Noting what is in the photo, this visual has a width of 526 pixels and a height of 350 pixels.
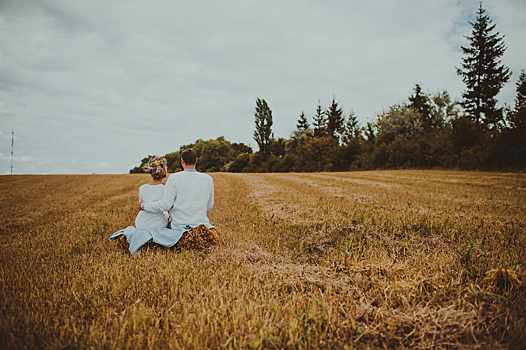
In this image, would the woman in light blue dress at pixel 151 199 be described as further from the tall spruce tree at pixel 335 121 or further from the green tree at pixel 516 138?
the tall spruce tree at pixel 335 121

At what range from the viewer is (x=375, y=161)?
34344 mm

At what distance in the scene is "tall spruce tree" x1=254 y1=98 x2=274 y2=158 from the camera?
57.9 m

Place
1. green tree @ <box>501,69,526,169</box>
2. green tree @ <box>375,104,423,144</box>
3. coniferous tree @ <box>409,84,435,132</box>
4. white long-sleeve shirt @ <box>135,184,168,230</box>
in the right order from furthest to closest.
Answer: coniferous tree @ <box>409,84,435,132</box> → green tree @ <box>375,104,423,144</box> → green tree @ <box>501,69,526,169</box> → white long-sleeve shirt @ <box>135,184,168,230</box>

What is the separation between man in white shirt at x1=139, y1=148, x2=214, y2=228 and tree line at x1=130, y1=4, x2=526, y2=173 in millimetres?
25934

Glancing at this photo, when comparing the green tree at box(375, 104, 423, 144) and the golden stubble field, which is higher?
the green tree at box(375, 104, 423, 144)

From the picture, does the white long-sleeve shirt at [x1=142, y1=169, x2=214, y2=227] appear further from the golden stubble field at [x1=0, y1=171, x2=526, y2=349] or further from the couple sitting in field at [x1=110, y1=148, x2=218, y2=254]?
the golden stubble field at [x1=0, y1=171, x2=526, y2=349]

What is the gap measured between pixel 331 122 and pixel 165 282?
62.8m

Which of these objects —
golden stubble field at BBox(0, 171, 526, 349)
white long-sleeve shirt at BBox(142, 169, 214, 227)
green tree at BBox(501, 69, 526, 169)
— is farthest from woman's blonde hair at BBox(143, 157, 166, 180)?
green tree at BBox(501, 69, 526, 169)

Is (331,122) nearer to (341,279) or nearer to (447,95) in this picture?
(447,95)

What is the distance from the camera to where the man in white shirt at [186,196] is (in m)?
4.19

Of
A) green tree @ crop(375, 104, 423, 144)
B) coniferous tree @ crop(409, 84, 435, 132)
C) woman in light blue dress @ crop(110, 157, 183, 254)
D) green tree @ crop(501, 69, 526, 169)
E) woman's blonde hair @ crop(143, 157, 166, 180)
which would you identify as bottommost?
woman in light blue dress @ crop(110, 157, 183, 254)

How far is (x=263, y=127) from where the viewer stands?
Answer: 191 ft

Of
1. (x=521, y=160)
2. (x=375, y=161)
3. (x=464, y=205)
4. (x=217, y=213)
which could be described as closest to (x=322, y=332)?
(x=217, y=213)

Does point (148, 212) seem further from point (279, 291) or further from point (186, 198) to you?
point (279, 291)
